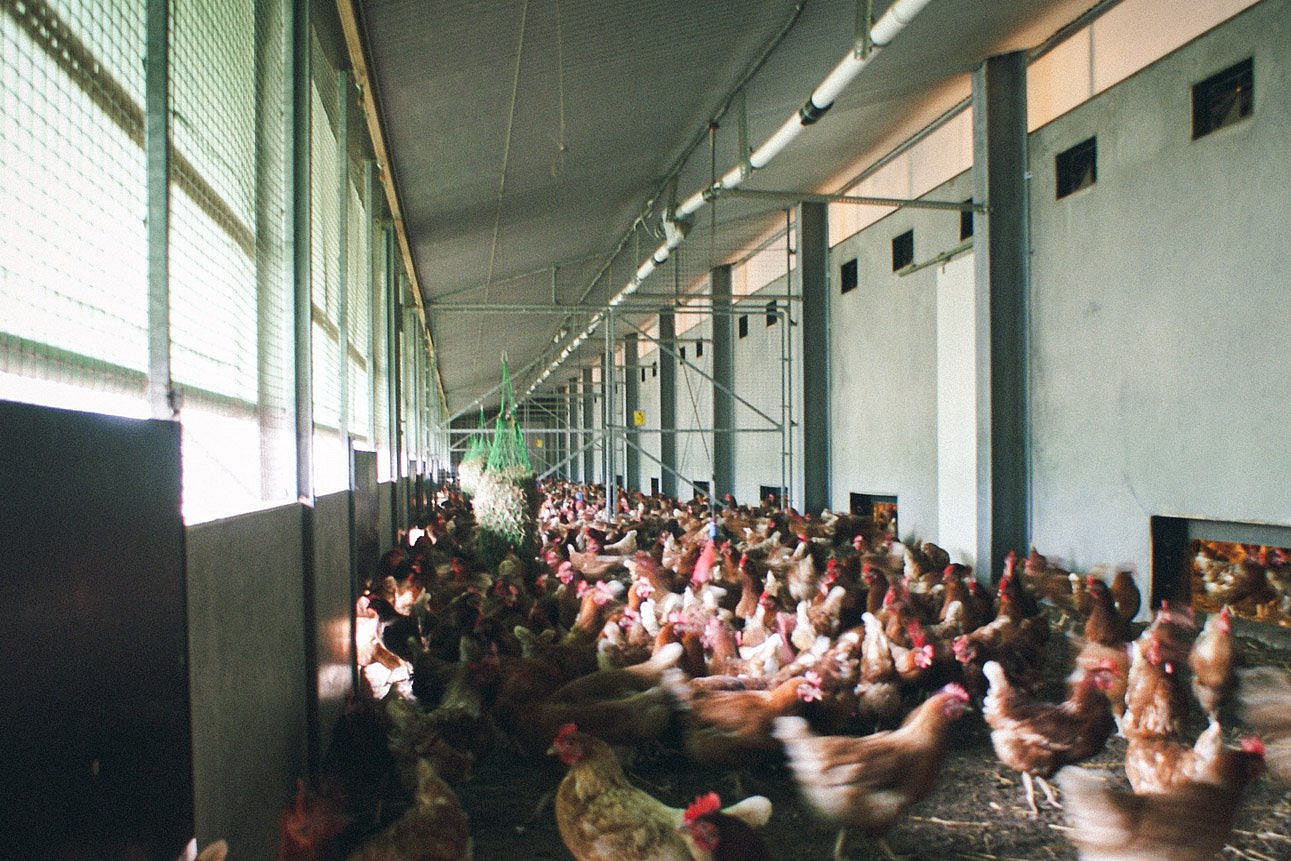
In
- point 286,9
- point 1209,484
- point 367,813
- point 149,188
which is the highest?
point 286,9

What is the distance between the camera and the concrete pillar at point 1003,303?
7.74 m

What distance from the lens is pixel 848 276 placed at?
11555 millimetres

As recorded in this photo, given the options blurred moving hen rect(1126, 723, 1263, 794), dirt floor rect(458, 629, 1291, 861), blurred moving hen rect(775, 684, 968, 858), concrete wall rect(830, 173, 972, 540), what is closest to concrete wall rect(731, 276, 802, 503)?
concrete wall rect(830, 173, 972, 540)

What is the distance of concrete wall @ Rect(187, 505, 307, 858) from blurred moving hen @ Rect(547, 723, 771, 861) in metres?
0.89

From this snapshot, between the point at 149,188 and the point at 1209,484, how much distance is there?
6.57m

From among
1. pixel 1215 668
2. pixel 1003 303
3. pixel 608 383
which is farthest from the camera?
pixel 608 383

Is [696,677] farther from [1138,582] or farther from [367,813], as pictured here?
[1138,582]

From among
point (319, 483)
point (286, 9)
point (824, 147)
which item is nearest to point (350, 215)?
point (319, 483)

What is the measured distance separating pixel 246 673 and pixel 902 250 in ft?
31.4

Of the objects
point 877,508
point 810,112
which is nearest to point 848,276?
point 877,508

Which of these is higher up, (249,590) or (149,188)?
(149,188)

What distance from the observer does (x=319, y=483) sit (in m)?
4.88

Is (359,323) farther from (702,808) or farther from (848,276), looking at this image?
(848,276)

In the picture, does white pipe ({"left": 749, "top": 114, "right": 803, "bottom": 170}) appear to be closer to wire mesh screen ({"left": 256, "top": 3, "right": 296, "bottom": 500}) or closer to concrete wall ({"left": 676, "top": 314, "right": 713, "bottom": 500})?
wire mesh screen ({"left": 256, "top": 3, "right": 296, "bottom": 500})
